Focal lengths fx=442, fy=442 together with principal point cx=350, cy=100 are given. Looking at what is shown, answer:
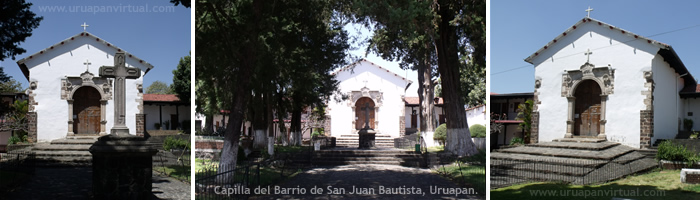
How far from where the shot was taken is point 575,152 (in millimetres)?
14070

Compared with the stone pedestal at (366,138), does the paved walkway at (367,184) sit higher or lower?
lower

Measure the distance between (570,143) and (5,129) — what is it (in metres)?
20.5

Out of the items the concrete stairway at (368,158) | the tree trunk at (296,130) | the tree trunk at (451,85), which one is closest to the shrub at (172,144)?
the concrete stairway at (368,158)

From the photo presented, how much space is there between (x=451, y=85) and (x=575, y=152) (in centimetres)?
459

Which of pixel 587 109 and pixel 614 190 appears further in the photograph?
pixel 587 109

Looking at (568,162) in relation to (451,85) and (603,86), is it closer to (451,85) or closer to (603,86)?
(603,86)

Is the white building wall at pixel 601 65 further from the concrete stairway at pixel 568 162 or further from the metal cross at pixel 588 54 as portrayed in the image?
the concrete stairway at pixel 568 162

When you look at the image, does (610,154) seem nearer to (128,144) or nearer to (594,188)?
(594,188)

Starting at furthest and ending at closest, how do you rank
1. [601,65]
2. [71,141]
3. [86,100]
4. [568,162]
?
[86,100] → [71,141] → [601,65] → [568,162]

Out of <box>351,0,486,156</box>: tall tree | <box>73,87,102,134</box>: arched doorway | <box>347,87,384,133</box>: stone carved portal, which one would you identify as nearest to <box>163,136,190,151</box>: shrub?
<box>73,87,102,134</box>: arched doorway

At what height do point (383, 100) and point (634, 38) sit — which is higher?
point (634, 38)

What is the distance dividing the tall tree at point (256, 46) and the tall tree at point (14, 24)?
13.3 feet

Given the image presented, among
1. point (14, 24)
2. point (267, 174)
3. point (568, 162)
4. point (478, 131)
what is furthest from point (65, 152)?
point (478, 131)

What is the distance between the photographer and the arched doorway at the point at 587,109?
52.7 ft
